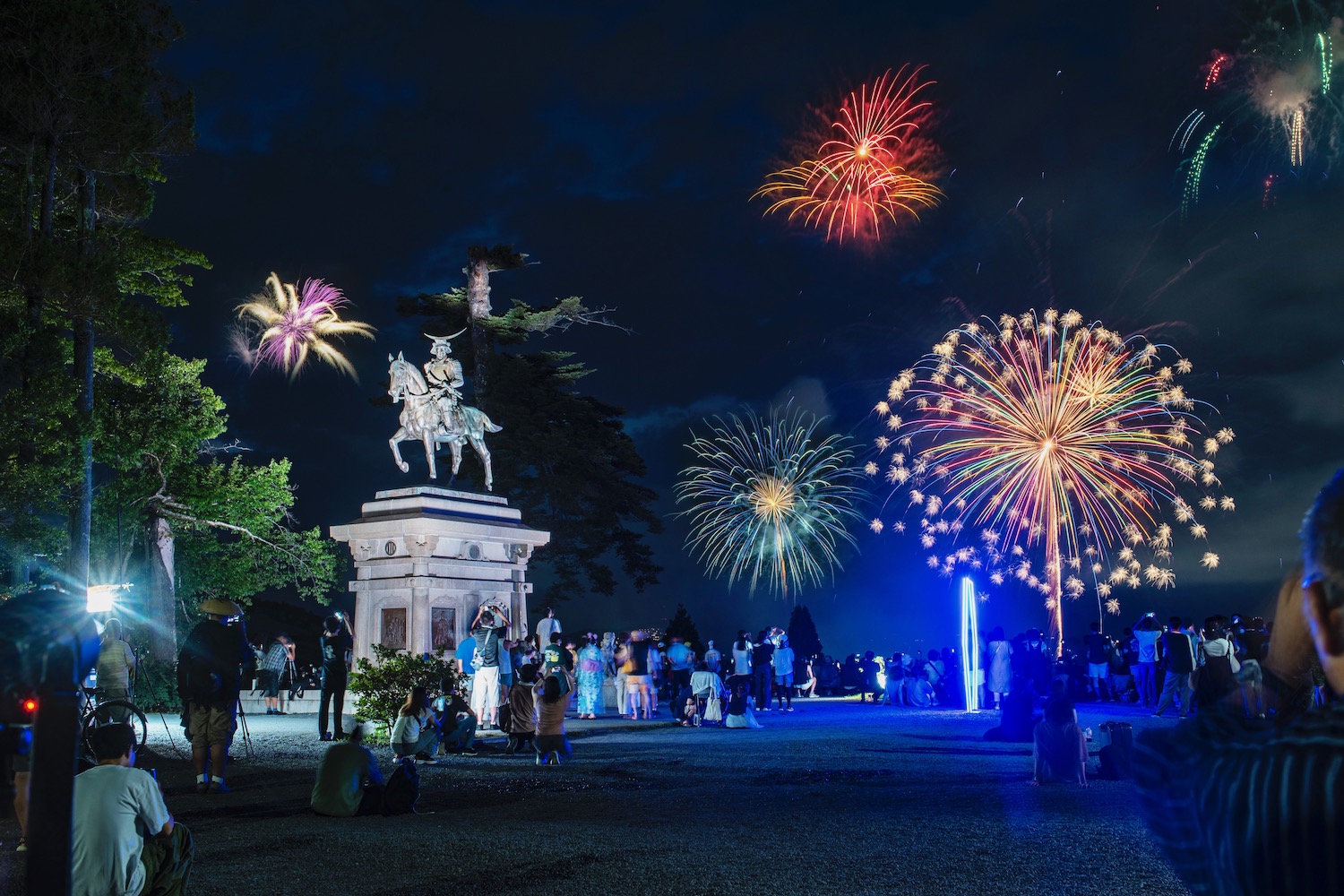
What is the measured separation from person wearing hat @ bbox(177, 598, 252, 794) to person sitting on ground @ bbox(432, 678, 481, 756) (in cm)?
368

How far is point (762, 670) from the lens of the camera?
24375 mm

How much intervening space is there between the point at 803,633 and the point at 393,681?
33991 mm

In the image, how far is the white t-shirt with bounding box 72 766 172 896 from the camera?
5164mm

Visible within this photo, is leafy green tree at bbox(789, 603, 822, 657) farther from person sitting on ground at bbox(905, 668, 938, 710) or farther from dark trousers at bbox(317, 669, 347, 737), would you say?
dark trousers at bbox(317, 669, 347, 737)

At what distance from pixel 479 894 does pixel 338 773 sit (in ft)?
12.5

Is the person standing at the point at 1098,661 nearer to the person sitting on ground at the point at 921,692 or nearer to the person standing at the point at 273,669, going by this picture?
the person sitting on ground at the point at 921,692

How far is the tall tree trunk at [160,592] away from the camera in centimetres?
2820

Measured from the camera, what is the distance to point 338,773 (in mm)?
9914

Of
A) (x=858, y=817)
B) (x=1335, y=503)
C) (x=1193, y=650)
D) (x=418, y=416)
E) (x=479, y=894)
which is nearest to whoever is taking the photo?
(x=1335, y=503)

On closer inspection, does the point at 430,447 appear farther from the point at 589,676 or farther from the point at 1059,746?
the point at 1059,746

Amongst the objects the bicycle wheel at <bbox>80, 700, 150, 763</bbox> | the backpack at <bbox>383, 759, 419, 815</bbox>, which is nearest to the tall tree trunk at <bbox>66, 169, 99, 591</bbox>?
the bicycle wheel at <bbox>80, 700, 150, 763</bbox>

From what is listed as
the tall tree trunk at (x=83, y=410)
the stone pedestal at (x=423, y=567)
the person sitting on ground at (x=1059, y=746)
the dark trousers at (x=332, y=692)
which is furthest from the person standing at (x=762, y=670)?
the tall tree trunk at (x=83, y=410)

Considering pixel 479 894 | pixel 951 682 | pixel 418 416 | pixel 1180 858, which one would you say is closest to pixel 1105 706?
pixel 951 682

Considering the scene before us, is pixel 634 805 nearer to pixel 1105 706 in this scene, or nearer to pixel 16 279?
pixel 16 279
